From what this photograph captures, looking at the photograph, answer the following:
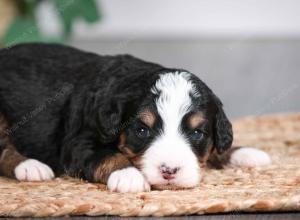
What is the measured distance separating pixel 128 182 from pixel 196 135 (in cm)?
49

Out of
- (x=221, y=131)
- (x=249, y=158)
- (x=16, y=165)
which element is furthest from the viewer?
(x=249, y=158)

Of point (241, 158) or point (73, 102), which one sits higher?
A: point (73, 102)

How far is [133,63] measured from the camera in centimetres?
A: 453

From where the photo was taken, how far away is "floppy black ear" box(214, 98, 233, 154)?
4.18m

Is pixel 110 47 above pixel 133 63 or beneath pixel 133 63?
above

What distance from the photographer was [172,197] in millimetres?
3566

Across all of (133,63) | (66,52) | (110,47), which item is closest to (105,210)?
(133,63)

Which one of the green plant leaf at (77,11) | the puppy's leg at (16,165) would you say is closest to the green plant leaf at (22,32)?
the green plant leaf at (77,11)

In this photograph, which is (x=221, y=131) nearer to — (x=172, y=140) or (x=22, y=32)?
(x=172, y=140)

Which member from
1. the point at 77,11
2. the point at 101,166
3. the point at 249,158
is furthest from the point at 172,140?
the point at 77,11

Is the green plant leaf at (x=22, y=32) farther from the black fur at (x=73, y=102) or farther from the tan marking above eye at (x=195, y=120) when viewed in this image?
the tan marking above eye at (x=195, y=120)

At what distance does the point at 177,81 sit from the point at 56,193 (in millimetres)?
940

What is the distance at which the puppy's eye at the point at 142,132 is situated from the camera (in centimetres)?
388

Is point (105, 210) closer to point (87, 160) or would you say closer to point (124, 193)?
point (124, 193)
